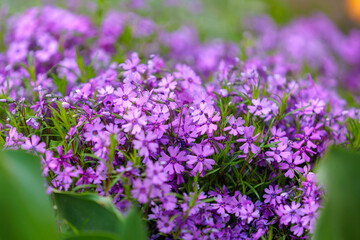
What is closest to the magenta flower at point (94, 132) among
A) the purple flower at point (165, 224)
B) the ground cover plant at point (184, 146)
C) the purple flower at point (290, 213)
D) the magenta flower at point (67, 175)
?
the ground cover plant at point (184, 146)

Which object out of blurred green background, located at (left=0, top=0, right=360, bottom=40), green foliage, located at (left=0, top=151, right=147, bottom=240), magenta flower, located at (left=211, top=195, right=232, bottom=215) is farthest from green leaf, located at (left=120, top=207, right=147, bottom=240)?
blurred green background, located at (left=0, top=0, right=360, bottom=40)

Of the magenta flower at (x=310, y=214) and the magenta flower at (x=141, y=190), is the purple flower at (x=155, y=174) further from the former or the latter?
the magenta flower at (x=310, y=214)

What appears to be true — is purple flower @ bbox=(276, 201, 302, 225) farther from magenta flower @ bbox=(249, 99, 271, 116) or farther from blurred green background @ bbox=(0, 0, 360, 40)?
blurred green background @ bbox=(0, 0, 360, 40)

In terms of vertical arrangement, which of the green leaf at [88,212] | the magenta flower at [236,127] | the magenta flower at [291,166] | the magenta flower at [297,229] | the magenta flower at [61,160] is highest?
the magenta flower at [236,127]

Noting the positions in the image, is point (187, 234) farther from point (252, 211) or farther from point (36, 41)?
point (36, 41)

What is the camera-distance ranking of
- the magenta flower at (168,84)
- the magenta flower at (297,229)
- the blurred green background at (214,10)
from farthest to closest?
the blurred green background at (214,10) → the magenta flower at (168,84) → the magenta flower at (297,229)

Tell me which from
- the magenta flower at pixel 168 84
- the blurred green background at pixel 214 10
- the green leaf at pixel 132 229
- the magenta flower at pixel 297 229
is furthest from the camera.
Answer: the blurred green background at pixel 214 10
